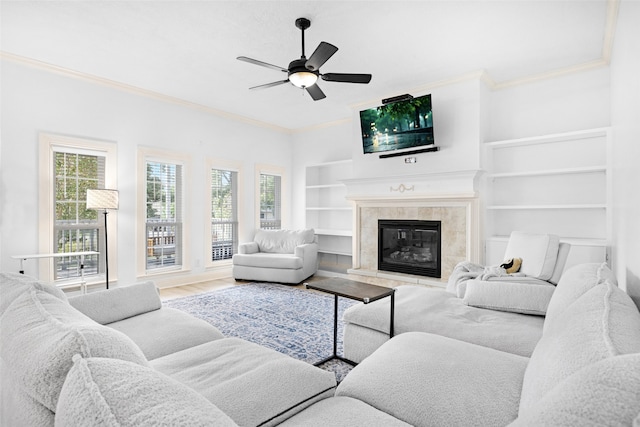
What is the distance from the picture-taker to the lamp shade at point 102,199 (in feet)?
13.4

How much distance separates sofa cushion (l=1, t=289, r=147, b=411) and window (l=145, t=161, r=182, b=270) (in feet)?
14.8

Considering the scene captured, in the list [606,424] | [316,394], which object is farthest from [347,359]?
[606,424]

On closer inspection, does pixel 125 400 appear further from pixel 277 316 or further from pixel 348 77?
pixel 277 316

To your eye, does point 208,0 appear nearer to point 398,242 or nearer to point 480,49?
point 480,49

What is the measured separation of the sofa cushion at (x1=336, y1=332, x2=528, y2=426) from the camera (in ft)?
3.98

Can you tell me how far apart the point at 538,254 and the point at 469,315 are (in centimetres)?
130

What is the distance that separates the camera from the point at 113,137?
468 cm

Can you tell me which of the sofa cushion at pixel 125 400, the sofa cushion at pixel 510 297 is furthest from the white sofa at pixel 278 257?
the sofa cushion at pixel 125 400

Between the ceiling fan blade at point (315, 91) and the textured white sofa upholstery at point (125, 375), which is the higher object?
the ceiling fan blade at point (315, 91)

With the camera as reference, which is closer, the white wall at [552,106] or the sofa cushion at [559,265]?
the sofa cushion at [559,265]

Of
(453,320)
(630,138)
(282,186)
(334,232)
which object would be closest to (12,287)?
(453,320)

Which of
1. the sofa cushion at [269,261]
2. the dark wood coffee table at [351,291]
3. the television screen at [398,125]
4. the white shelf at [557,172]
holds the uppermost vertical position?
the television screen at [398,125]

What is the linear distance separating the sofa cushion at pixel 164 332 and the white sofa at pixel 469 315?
1.02m

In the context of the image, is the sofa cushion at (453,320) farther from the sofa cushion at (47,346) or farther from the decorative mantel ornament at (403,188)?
the decorative mantel ornament at (403,188)
